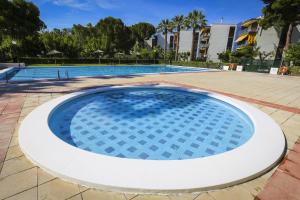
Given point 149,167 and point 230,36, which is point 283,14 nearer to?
point 230,36

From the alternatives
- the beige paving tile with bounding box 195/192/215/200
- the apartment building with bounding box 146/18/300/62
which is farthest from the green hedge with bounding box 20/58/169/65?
the beige paving tile with bounding box 195/192/215/200

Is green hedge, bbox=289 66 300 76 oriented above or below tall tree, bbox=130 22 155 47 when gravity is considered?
below

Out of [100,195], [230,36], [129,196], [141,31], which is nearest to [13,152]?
[100,195]

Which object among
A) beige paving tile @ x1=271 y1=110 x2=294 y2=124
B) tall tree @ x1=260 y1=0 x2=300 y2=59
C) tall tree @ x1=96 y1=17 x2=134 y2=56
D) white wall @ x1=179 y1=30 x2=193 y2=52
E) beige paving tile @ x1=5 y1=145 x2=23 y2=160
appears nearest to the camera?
beige paving tile @ x1=5 y1=145 x2=23 y2=160

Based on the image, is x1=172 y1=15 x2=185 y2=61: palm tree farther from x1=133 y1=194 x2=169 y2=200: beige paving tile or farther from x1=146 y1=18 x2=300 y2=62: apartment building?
x1=133 y1=194 x2=169 y2=200: beige paving tile

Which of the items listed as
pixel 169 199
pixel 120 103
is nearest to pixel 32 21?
pixel 120 103

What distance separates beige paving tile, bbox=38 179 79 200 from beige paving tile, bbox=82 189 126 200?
0.17 meters

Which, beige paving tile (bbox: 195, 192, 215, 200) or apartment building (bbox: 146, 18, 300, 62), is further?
apartment building (bbox: 146, 18, 300, 62)

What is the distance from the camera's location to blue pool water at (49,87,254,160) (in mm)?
4910

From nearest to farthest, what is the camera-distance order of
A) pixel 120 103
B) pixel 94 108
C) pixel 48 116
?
pixel 48 116 < pixel 94 108 < pixel 120 103

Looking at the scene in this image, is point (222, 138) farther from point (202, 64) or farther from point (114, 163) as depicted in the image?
point (202, 64)

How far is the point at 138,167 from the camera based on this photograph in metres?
3.19

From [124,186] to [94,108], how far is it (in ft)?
18.4

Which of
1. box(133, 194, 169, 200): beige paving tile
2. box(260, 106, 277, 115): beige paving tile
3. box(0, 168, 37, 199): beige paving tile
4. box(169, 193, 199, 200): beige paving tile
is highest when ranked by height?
box(260, 106, 277, 115): beige paving tile
